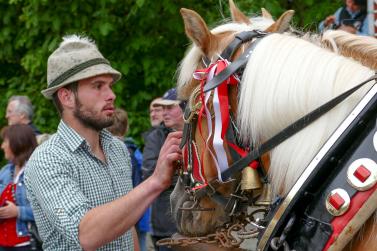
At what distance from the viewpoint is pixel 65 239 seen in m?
2.92

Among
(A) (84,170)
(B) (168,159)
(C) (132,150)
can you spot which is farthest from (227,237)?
(C) (132,150)

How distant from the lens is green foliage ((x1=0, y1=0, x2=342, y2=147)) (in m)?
7.25

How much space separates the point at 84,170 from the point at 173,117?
7.85 feet

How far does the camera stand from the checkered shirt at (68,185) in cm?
278

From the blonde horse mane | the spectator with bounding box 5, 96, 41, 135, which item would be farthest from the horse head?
the spectator with bounding box 5, 96, 41, 135

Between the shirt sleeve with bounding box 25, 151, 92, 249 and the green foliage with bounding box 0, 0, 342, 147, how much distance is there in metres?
4.29

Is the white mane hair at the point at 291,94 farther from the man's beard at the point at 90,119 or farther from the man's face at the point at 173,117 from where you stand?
the man's face at the point at 173,117

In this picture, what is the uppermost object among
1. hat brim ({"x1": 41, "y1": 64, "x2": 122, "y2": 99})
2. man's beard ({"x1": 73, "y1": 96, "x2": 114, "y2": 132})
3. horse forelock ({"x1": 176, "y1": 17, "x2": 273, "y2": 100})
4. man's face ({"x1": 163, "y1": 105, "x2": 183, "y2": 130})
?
horse forelock ({"x1": 176, "y1": 17, "x2": 273, "y2": 100})

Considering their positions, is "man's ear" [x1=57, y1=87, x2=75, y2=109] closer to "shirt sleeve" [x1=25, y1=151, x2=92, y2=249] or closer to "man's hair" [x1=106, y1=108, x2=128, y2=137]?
"shirt sleeve" [x1=25, y1=151, x2=92, y2=249]

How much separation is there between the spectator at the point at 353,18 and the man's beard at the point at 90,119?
120 inches

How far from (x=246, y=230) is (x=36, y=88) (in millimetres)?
5828

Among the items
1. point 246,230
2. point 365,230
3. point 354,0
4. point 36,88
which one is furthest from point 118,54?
point 365,230

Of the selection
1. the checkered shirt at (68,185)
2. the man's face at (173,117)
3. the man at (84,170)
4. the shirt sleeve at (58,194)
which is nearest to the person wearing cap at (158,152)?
the man's face at (173,117)

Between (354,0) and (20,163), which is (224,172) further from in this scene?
(354,0)
